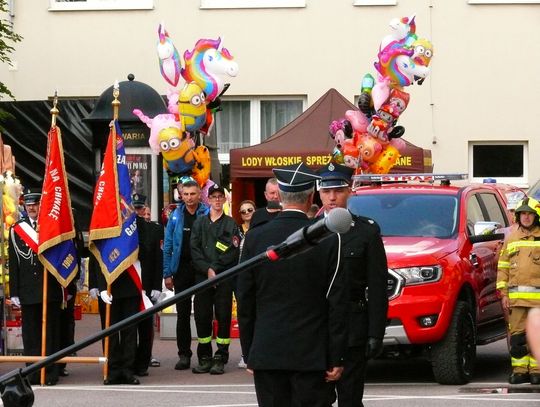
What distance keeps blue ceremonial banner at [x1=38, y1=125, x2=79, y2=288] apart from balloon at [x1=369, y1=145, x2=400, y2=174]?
560 cm

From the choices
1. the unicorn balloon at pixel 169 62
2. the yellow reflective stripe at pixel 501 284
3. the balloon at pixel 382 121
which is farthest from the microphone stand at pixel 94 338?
the balloon at pixel 382 121

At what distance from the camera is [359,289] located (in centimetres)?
894

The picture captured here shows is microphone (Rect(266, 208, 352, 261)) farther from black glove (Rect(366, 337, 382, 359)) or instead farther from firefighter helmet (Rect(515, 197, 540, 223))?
firefighter helmet (Rect(515, 197, 540, 223))

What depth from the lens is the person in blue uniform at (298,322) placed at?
23.9ft

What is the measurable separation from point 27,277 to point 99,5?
12.8 metres

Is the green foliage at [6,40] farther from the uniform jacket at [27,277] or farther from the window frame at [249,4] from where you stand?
the uniform jacket at [27,277]

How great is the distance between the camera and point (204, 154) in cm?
1717

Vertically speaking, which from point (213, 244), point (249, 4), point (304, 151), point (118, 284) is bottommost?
point (118, 284)

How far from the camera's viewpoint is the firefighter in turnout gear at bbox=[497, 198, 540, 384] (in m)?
12.9

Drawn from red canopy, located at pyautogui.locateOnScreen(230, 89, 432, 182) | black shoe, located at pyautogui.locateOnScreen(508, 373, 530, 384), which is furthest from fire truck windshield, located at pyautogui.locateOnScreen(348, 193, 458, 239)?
red canopy, located at pyautogui.locateOnScreen(230, 89, 432, 182)

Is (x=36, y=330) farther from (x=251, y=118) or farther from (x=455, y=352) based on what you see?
(x=251, y=118)

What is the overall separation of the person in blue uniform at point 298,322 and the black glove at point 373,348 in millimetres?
1054

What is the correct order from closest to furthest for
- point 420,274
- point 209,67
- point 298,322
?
point 298,322
point 420,274
point 209,67

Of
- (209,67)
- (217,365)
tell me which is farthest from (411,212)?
(209,67)
